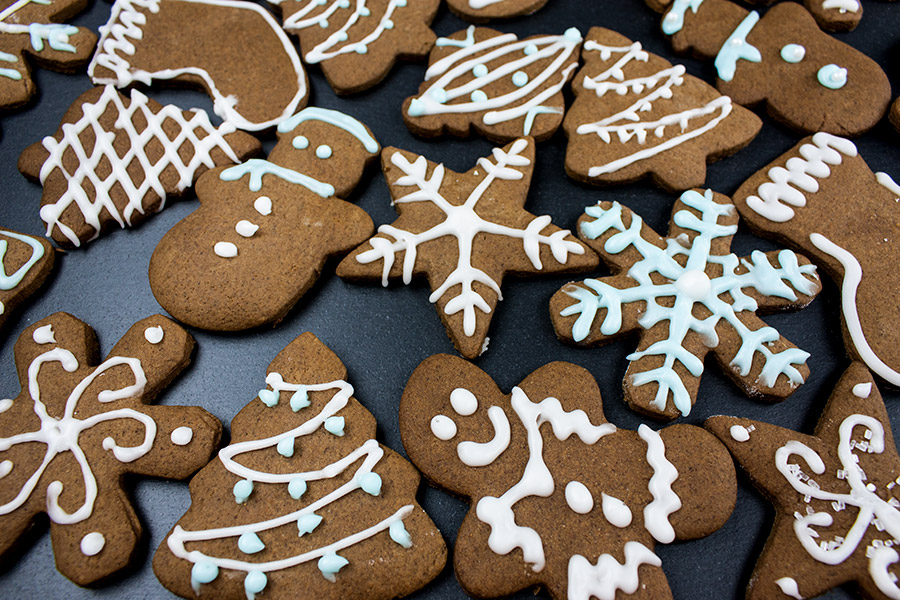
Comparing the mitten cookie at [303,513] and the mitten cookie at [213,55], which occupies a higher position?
the mitten cookie at [213,55]

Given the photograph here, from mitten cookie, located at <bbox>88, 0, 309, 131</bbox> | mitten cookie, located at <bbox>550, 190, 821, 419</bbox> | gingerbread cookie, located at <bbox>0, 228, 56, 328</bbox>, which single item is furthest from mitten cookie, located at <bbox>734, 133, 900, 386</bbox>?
gingerbread cookie, located at <bbox>0, 228, 56, 328</bbox>

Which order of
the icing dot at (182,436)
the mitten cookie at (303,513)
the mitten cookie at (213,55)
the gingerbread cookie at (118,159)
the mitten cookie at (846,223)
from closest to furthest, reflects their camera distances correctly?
1. the mitten cookie at (303,513)
2. the icing dot at (182,436)
3. the mitten cookie at (846,223)
4. the gingerbread cookie at (118,159)
5. the mitten cookie at (213,55)

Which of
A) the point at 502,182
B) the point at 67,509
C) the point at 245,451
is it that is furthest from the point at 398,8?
the point at 67,509

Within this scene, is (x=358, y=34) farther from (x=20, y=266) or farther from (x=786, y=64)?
(x=786, y=64)

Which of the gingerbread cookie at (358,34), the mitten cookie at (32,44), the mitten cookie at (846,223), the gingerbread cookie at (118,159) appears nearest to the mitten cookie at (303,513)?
the gingerbread cookie at (118,159)

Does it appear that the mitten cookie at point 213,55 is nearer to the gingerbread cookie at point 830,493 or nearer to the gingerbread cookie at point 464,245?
the gingerbread cookie at point 464,245

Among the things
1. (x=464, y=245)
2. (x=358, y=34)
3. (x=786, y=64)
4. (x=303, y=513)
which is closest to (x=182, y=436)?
(x=303, y=513)

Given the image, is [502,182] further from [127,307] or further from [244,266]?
[127,307]
